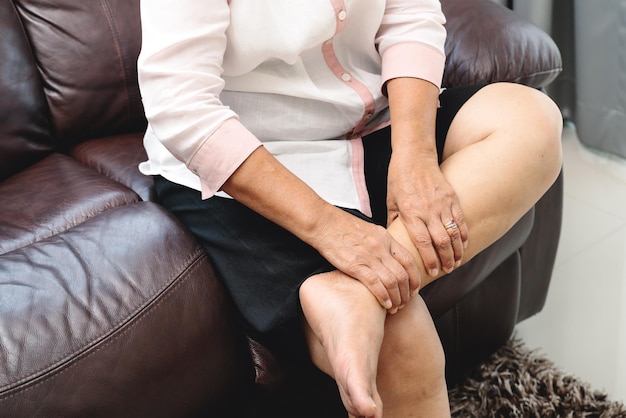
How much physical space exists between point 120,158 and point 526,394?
852 millimetres

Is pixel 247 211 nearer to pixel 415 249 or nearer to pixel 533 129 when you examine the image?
pixel 415 249

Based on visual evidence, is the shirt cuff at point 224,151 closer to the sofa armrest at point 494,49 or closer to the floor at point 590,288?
the sofa armrest at point 494,49

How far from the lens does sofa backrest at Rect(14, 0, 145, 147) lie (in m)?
1.43

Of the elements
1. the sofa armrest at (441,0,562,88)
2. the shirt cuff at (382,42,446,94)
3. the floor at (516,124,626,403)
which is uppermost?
the shirt cuff at (382,42,446,94)

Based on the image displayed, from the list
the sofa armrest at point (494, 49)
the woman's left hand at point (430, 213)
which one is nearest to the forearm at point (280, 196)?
the woman's left hand at point (430, 213)

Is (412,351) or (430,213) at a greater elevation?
(430,213)

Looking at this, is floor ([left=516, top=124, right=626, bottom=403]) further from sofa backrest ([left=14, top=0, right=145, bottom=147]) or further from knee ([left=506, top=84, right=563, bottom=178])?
sofa backrest ([left=14, top=0, right=145, bottom=147])

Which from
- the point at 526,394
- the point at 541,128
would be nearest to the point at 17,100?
the point at 541,128

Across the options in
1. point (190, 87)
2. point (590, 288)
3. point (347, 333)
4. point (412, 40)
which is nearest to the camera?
point (347, 333)

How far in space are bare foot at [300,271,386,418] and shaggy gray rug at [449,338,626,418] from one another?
1.63 ft

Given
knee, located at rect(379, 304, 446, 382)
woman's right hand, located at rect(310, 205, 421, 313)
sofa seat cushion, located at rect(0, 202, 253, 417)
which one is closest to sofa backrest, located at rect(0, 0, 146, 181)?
sofa seat cushion, located at rect(0, 202, 253, 417)

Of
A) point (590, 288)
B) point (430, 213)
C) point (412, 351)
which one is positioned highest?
point (430, 213)

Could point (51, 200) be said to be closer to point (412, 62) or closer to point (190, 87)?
point (190, 87)

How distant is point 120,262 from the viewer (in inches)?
40.6
